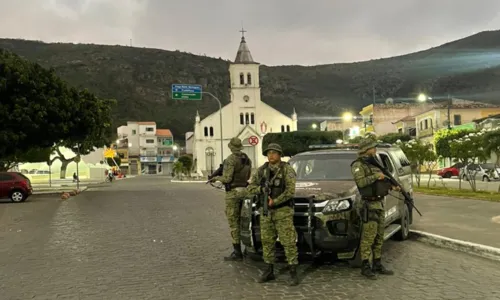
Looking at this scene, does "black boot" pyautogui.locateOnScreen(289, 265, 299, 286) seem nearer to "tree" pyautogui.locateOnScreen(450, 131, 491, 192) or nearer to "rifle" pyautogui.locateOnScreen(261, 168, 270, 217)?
"rifle" pyautogui.locateOnScreen(261, 168, 270, 217)

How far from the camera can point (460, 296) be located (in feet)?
19.2

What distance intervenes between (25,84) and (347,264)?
24.0 m

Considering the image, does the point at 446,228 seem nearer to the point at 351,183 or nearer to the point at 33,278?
the point at 351,183

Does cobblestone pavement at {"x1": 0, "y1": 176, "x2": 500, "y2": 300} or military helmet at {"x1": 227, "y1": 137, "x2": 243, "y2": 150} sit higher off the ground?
military helmet at {"x1": 227, "y1": 137, "x2": 243, "y2": 150}

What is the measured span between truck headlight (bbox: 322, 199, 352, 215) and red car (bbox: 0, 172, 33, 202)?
21027 mm

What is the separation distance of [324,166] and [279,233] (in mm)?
2587

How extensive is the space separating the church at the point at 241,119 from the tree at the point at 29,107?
163ft

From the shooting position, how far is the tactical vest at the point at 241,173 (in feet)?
26.3

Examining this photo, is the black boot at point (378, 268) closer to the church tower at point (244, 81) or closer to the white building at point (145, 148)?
the church tower at point (244, 81)

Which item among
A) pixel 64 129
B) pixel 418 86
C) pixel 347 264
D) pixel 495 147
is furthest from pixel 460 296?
pixel 418 86

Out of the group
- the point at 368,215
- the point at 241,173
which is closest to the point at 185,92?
the point at 241,173

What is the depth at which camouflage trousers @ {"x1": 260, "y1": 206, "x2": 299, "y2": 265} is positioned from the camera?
6453mm

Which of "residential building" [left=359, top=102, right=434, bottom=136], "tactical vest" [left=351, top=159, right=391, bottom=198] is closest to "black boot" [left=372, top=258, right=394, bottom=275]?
"tactical vest" [left=351, top=159, right=391, bottom=198]

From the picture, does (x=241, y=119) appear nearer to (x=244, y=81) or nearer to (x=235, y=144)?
(x=244, y=81)
